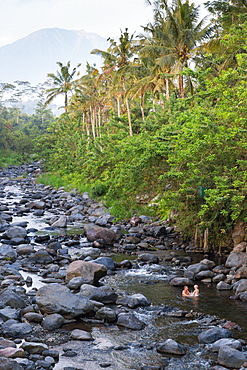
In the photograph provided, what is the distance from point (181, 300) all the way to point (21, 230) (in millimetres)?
9048

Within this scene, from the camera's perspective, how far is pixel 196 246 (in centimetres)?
1591

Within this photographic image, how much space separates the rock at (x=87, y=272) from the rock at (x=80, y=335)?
3.19 metres

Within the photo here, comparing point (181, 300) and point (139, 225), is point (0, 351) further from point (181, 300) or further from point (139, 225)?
point (139, 225)

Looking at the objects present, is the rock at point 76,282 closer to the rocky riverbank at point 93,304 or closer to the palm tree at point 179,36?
the rocky riverbank at point 93,304

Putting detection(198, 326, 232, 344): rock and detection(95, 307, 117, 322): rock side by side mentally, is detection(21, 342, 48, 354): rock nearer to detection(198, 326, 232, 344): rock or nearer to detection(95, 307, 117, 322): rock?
detection(95, 307, 117, 322): rock

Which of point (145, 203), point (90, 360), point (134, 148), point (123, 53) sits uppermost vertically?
point (123, 53)

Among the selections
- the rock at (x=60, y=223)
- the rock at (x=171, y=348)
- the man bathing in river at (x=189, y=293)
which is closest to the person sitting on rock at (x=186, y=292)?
the man bathing in river at (x=189, y=293)

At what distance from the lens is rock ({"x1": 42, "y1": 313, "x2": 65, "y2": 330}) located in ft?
28.2

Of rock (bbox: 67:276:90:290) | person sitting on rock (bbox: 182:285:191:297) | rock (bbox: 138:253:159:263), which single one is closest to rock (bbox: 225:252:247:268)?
rock (bbox: 138:253:159:263)

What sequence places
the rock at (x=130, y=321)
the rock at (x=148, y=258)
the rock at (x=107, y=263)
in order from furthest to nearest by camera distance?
the rock at (x=148, y=258) → the rock at (x=107, y=263) → the rock at (x=130, y=321)

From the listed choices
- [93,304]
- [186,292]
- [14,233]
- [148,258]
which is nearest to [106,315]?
[93,304]

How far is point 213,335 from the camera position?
27.0 feet

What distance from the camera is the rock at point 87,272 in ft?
38.2

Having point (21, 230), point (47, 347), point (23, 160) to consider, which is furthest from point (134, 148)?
point (23, 160)
